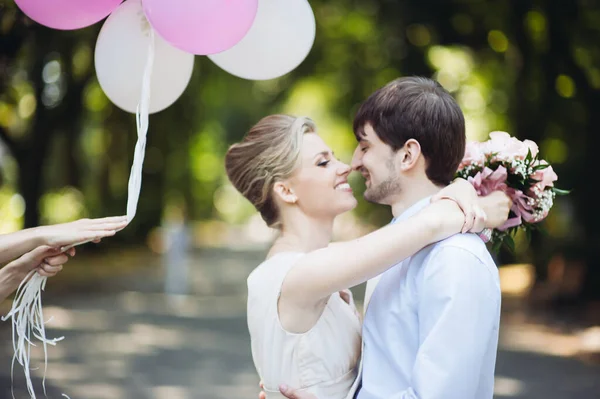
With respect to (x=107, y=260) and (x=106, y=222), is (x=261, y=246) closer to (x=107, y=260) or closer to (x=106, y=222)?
(x=107, y=260)

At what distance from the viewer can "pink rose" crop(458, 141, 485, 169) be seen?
3.24 meters

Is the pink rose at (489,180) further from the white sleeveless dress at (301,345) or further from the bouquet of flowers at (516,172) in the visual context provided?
the white sleeveless dress at (301,345)

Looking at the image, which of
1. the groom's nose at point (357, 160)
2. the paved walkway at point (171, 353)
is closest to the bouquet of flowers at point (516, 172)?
the groom's nose at point (357, 160)

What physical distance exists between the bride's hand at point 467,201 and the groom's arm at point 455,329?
159 mm

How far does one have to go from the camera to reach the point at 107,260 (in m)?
22.4

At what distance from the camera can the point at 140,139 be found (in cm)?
328

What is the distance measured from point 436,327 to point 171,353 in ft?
26.4

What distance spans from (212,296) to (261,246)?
17.4 meters

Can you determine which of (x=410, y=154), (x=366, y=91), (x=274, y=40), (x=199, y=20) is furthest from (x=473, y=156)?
(x=366, y=91)

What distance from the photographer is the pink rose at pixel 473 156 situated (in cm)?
324

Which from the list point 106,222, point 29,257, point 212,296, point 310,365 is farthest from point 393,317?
point 212,296

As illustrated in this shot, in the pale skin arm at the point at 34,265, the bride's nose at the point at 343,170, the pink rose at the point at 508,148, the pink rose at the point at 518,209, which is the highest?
the pink rose at the point at 508,148

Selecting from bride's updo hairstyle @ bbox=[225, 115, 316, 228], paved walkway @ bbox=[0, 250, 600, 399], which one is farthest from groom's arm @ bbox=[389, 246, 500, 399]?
paved walkway @ bbox=[0, 250, 600, 399]

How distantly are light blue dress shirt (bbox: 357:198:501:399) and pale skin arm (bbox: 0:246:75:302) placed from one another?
132cm
